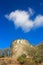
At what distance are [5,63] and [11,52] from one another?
18.8 metres

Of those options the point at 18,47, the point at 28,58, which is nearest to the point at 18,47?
the point at 18,47

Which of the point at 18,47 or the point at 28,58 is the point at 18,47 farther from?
the point at 28,58

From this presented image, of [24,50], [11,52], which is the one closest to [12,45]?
[11,52]

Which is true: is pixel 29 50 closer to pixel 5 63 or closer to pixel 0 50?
pixel 5 63

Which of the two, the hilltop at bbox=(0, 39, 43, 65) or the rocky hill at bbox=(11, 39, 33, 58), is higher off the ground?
the rocky hill at bbox=(11, 39, 33, 58)

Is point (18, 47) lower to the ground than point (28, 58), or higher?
higher

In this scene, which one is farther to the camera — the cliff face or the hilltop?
the cliff face

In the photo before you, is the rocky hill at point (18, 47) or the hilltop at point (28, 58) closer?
the hilltop at point (28, 58)

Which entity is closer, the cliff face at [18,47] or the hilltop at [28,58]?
the hilltop at [28,58]

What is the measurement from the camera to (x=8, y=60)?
187ft

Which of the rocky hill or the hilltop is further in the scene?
the rocky hill

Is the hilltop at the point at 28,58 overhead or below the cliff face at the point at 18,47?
below

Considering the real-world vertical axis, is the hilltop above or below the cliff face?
below

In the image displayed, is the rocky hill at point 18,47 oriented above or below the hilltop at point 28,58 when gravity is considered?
above
